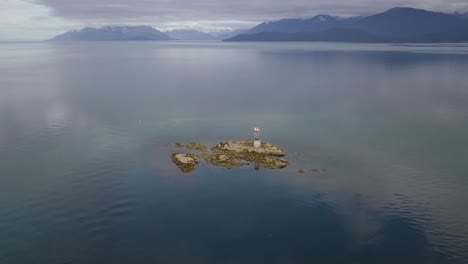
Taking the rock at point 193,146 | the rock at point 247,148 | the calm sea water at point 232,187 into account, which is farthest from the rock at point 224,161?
the rock at point 193,146

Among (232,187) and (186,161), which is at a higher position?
(186,161)

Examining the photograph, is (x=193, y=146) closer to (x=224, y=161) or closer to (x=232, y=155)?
(x=232, y=155)

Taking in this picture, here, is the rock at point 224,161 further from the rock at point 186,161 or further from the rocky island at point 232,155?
the rock at point 186,161

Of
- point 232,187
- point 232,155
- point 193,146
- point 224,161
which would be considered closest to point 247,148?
point 232,155

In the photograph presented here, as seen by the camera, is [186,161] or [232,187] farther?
[186,161]

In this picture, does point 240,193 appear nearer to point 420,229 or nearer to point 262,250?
point 262,250

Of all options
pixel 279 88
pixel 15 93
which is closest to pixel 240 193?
pixel 279 88

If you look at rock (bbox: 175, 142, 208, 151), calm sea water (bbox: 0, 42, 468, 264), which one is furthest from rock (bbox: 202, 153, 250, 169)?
rock (bbox: 175, 142, 208, 151)

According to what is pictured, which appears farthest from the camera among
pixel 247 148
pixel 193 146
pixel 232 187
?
pixel 193 146

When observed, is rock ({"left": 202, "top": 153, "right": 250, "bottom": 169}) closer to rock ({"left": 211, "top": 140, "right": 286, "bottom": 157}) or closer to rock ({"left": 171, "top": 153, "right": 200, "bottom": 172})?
rock ({"left": 171, "top": 153, "right": 200, "bottom": 172})
